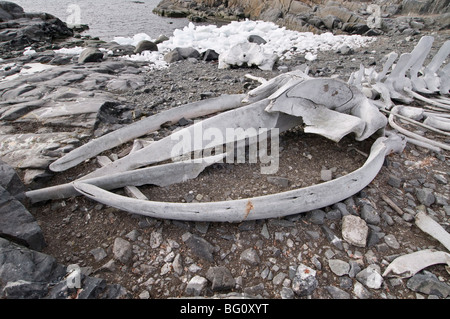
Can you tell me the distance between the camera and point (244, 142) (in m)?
2.59

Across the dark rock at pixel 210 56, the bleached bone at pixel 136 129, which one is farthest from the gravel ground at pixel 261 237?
the dark rock at pixel 210 56

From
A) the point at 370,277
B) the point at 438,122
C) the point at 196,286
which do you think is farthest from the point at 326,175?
the point at 438,122

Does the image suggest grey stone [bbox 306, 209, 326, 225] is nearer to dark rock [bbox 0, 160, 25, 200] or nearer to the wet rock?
the wet rock

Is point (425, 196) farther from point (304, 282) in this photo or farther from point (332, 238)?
point (304, 282)

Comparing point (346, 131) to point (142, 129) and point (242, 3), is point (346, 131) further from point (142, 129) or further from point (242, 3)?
point (242, 3)

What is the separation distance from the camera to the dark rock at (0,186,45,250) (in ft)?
6.11

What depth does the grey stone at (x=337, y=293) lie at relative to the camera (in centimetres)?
178

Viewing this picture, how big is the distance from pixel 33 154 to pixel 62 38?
13.2m

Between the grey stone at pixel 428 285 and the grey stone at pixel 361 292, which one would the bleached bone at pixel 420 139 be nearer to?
the grey stone at pixel 428 285

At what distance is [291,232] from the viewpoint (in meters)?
2.18

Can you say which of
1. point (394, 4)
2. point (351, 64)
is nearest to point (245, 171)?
point (351, 64)

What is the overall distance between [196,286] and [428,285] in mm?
1533

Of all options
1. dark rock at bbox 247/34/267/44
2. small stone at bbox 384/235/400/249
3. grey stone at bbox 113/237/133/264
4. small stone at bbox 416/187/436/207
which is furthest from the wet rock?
dark rock at bbox 247/34/267/44

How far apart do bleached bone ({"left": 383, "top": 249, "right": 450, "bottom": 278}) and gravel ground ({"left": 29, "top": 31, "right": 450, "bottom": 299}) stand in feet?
0.16
